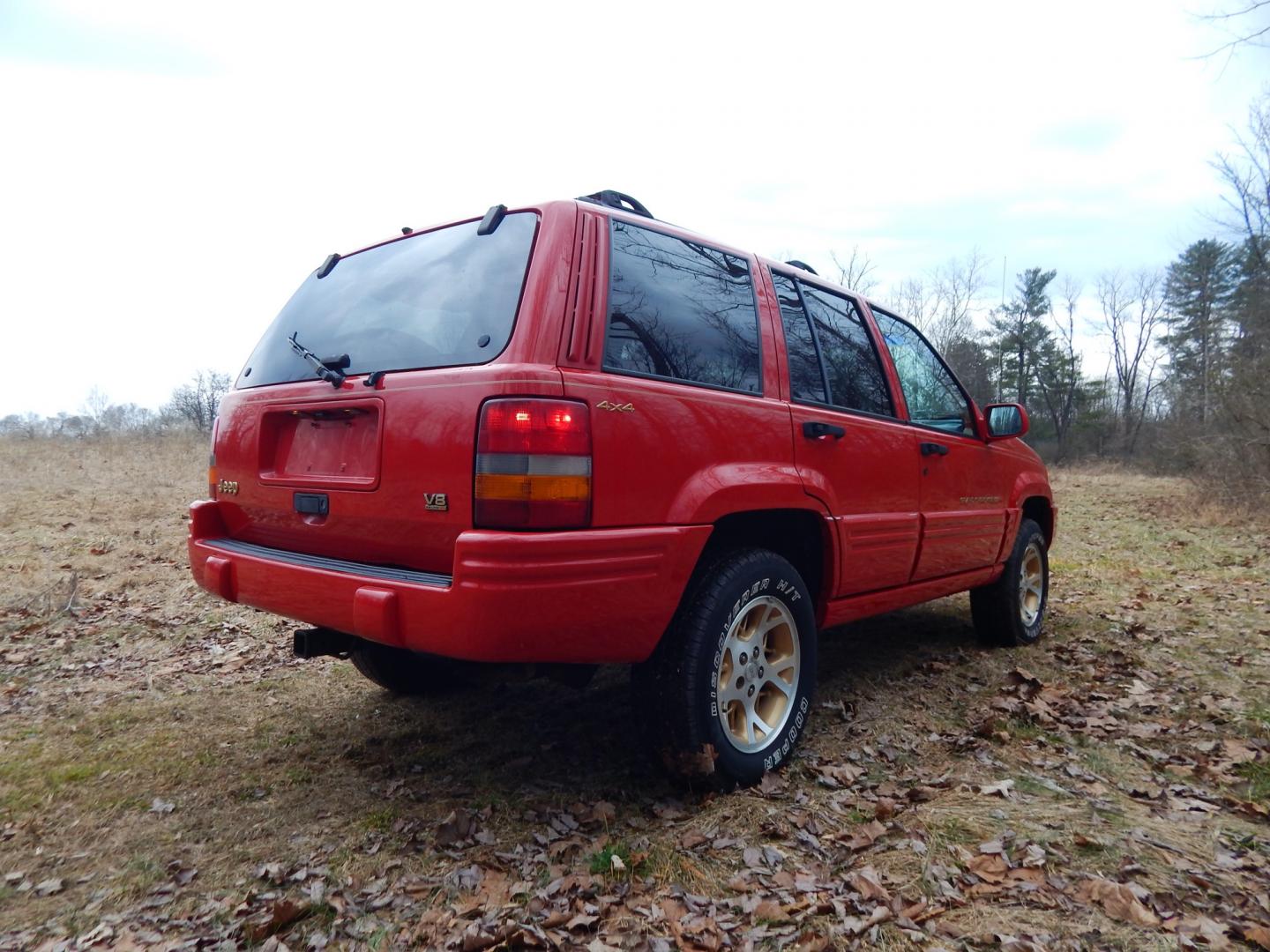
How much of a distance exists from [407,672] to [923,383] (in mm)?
2981

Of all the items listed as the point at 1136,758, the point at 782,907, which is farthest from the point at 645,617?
the point at 1136,758

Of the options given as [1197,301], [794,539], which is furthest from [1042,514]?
[1197,301]

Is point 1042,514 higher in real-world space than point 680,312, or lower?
lower

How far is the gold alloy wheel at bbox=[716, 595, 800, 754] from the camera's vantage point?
2.71 meters

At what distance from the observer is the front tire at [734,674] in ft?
8.18

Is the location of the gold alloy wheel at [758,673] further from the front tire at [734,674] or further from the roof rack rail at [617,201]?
the roof rack rail at [617,201]

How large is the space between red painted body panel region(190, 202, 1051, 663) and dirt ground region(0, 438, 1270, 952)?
48 cm

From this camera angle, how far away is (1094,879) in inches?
85.3

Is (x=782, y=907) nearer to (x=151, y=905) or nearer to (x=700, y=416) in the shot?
(x=700, y=416)

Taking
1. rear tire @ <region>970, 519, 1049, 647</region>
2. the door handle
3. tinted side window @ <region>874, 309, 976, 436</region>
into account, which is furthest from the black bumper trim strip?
rear tire @ <region>970, 519, 1049, 647</region>

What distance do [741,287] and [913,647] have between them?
280cm

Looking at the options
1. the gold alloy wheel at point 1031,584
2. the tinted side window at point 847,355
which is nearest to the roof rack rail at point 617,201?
the tinted side window at point 847,355

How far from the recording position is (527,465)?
2084mm

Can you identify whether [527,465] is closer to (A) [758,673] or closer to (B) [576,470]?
(B) [576,470]
